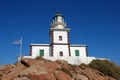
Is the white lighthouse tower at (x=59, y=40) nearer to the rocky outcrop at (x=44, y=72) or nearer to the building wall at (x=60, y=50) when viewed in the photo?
the building wall at (x=60, y=50)

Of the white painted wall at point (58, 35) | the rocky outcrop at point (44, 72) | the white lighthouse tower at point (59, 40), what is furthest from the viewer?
the white painted wall at point (58, 35)

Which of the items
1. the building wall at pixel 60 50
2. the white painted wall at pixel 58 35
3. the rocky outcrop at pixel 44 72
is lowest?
the rocky outcrop at pixel 44 72

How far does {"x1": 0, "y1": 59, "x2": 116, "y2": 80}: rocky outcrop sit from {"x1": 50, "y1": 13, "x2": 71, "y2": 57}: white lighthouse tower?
8.42m

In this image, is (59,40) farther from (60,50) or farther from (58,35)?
(60,50)

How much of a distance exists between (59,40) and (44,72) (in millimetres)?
14741

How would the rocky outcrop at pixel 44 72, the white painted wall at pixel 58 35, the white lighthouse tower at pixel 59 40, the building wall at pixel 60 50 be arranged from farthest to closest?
1. the white painted wall at pixel 58 35
2. the white lighthouse tower at pixel 59 40
3. the building wall at pixel 60 50
4. the rocky outcrop at pixel 44 72

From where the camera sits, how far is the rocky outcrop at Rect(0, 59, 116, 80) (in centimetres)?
2272

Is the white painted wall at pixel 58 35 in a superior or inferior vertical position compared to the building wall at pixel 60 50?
superior

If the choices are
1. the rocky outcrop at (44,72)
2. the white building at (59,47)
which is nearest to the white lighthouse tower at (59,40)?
the white building at (59,47)

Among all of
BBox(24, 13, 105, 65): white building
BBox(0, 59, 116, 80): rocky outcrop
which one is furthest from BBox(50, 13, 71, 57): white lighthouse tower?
BBox(0, 59, 116, 80): rocky outcrop

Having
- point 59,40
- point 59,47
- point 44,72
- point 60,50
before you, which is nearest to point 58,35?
point 59,40

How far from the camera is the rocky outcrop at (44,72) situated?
22719mm

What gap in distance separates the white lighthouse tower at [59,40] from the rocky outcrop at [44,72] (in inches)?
332

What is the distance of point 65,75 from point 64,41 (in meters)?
13.9
